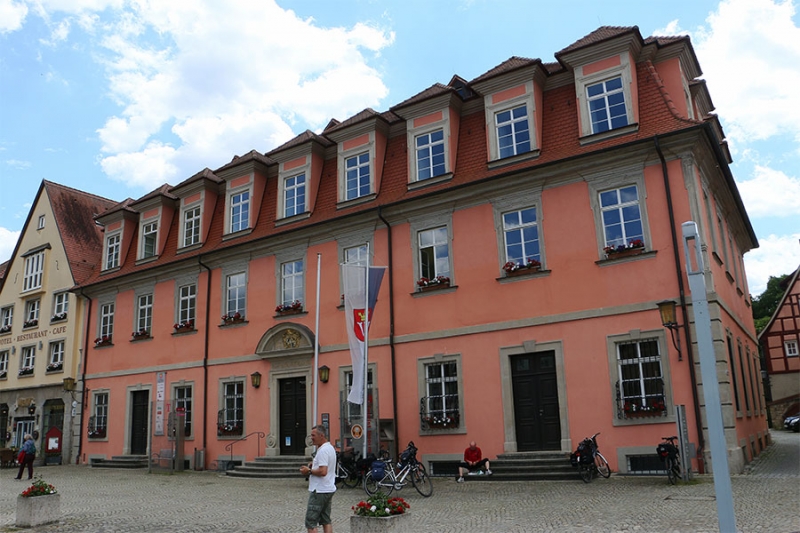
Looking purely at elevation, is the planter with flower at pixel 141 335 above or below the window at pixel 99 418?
above

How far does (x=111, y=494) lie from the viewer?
16.5 metres

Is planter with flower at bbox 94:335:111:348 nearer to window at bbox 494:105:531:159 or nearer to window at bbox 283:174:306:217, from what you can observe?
window at bbox 283:174:306:217

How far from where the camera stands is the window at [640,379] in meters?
15.0

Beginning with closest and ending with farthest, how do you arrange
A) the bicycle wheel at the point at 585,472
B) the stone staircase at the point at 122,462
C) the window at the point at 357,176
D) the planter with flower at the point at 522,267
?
the bicycle wheel at the point at 585,472
the planter with flower at the point at 522,267
the window at the point at 357,176
the stone staircase at the point at 122,462

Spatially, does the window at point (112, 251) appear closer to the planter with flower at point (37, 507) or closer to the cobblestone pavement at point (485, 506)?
the cobblestone pavement at point (485, 506)

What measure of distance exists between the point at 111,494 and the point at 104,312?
13.1 metres

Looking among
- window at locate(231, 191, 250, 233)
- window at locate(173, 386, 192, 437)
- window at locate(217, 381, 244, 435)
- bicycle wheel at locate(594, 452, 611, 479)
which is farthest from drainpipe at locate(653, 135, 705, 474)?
window at locate(173, 386, 192, 437)

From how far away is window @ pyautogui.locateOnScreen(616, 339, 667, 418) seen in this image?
49.2ft

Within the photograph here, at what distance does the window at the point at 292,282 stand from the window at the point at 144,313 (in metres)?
7.00

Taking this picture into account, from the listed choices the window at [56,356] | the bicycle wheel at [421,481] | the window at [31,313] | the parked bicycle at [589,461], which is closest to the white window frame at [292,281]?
the bicycle wheel at [421,481]

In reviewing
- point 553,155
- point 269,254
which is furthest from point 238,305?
point 553,155

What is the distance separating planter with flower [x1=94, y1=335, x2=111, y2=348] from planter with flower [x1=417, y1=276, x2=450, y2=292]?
1504 cm

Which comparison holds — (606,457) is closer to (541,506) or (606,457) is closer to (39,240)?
(541,506)

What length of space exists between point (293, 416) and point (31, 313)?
18010 mm
